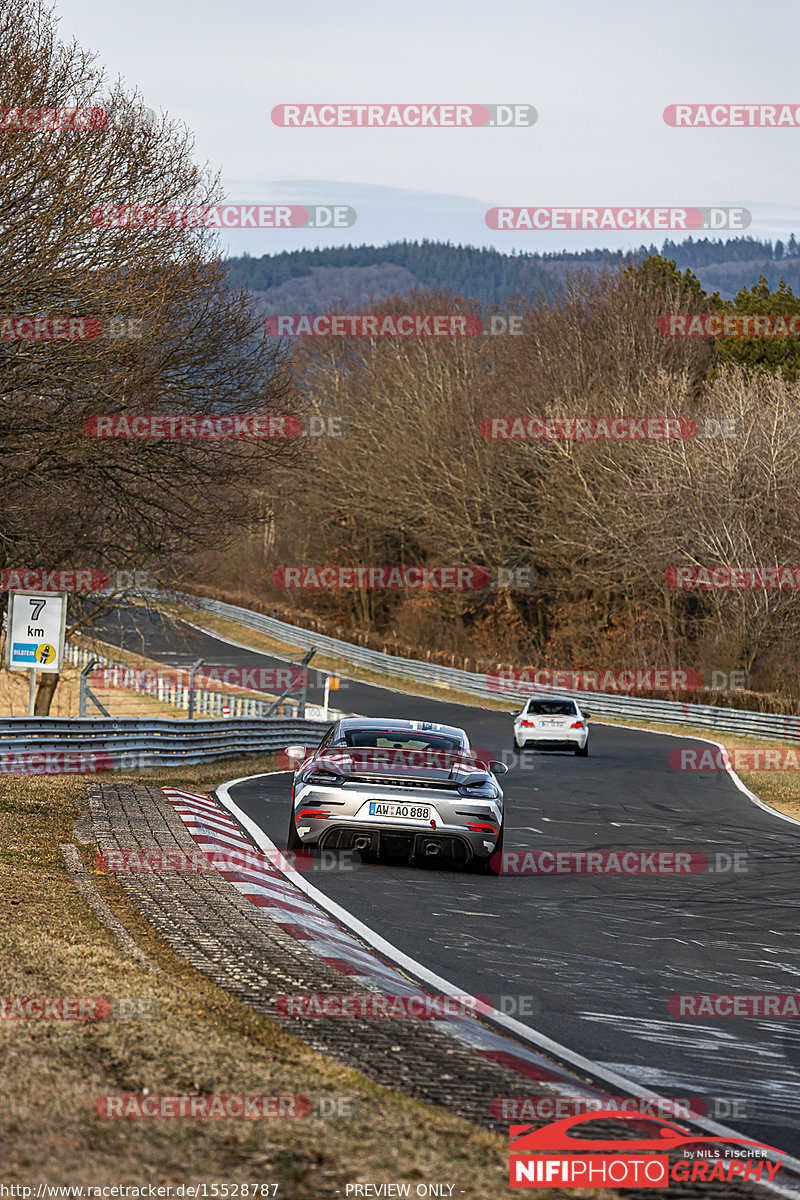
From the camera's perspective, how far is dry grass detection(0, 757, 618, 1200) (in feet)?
13.6

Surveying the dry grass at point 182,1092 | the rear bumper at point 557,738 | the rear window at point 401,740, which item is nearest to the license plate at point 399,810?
Answer: the rear window at point 401,740

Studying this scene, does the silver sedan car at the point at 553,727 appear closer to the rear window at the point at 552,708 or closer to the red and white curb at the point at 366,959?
the rear window at the point at 552,708

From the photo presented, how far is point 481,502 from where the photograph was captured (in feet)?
197

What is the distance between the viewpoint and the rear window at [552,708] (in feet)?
107

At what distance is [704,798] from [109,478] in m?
11.3

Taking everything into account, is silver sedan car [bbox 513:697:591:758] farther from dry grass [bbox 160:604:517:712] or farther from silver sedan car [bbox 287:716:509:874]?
silver sedan car [bbox 287:716:509:874]

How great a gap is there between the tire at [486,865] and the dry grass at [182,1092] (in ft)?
16.5

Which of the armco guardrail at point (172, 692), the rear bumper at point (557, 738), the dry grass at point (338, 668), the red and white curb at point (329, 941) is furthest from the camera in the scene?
the dry grass at point (338, 668)

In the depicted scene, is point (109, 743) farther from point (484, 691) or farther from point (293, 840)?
point (484, 691)

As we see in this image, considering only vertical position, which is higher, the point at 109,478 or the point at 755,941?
the point at 109,478

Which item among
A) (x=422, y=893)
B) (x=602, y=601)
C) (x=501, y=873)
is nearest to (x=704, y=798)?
(x=501, y=873)

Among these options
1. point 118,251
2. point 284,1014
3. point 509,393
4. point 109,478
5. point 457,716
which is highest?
Answer: point 509,393

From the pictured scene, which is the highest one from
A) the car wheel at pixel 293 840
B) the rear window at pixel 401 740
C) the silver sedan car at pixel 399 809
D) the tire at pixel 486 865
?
the rear window at pixel 401 740

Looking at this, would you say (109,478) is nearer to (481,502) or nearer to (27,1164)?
(27,1164)
